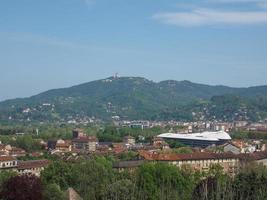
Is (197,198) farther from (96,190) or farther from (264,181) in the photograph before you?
(96,190)

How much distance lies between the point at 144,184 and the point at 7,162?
23138 millimetres

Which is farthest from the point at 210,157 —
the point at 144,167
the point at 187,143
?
the point at 187,143

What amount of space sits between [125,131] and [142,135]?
3982 mm

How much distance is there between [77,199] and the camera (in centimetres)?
2661

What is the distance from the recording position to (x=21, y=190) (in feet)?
79.4

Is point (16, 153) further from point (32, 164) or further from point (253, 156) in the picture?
point (253, 156)

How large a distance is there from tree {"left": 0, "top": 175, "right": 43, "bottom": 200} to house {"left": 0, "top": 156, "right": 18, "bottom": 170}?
25.1m

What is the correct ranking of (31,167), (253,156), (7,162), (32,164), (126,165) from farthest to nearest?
(253,156) < (7,162) < (32,164) < (31,167) < (126,165)

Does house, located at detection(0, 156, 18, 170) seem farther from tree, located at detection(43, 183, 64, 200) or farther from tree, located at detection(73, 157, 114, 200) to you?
tree, located at detection(43, 183, 64, 200)

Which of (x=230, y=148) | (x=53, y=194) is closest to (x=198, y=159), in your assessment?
(x=230, y=148)

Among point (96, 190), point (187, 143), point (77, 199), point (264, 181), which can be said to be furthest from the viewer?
point (187, 143)

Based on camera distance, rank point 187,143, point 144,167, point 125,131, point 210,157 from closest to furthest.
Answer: point 144,167, point 210,157, point 187,143, point 125,131

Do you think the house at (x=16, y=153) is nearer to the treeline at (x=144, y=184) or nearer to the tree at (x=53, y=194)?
the treeline at (x=144, y=184)

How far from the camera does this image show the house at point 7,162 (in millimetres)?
50094
